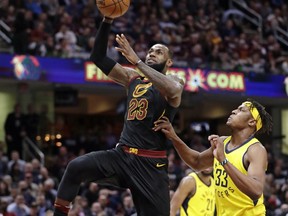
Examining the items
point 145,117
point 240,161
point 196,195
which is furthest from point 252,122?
point 196,195

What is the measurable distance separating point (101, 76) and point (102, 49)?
1252 centimetres

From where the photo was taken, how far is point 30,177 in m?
17.3

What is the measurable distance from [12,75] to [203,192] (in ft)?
30.1

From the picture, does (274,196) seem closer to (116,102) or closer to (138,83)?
(116,102)

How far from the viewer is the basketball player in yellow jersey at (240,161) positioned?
790 cm

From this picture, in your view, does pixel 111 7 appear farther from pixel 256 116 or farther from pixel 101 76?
pixel 101 76

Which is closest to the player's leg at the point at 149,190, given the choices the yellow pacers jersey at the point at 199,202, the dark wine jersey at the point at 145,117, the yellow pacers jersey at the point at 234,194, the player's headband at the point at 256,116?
the dark wine jersey at the point at 145,117

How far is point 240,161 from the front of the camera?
830 cm

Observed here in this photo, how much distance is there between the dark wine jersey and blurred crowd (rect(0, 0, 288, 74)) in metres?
11.6

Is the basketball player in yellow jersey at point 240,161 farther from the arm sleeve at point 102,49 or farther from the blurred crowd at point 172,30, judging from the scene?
the blurred crowd at point 172,30

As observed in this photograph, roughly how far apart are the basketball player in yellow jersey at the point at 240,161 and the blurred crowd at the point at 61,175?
5813 millimetres

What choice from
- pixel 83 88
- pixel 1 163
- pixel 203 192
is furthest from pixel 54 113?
pixel 203 192

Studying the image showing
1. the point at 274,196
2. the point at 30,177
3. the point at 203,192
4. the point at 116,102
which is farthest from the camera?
the point at 116,102

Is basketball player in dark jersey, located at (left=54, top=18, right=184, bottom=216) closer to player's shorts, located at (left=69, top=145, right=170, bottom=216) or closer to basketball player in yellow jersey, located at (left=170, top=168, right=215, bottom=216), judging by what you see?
player's shorts, located at (left=69, top=145, right=170, bottom=216)
